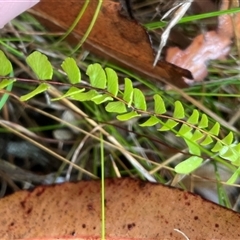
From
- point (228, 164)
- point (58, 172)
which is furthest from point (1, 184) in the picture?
point (228, 164)

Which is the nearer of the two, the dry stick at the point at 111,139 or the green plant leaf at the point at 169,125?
the green plant leaf at the point at 169,125

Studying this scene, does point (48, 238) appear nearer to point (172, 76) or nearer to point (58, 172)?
point (58, 172)

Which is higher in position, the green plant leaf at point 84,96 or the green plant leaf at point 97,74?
the green plant leaf at point 97,74

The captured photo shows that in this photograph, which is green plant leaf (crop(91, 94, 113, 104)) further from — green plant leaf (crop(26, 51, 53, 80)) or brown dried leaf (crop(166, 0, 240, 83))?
brown dried leaf (crop(166, 0, 240, 83))

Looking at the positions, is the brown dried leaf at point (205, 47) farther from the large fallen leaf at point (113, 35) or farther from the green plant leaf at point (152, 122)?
the green plant leaf at point (152, 122)

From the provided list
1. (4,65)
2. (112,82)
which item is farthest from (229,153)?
(4,65)

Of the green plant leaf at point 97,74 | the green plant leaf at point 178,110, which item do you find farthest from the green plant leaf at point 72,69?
the green plant leaf at point 178,110
